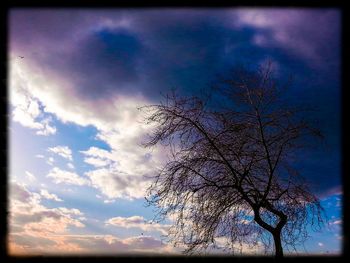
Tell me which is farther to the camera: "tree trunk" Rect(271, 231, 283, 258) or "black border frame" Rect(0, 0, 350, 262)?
"tree trunk" Rect(271, 231, 283, 258)

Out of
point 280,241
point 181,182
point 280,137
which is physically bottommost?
point 280,241

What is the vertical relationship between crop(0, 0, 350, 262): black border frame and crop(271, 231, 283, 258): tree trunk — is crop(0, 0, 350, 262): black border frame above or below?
above
